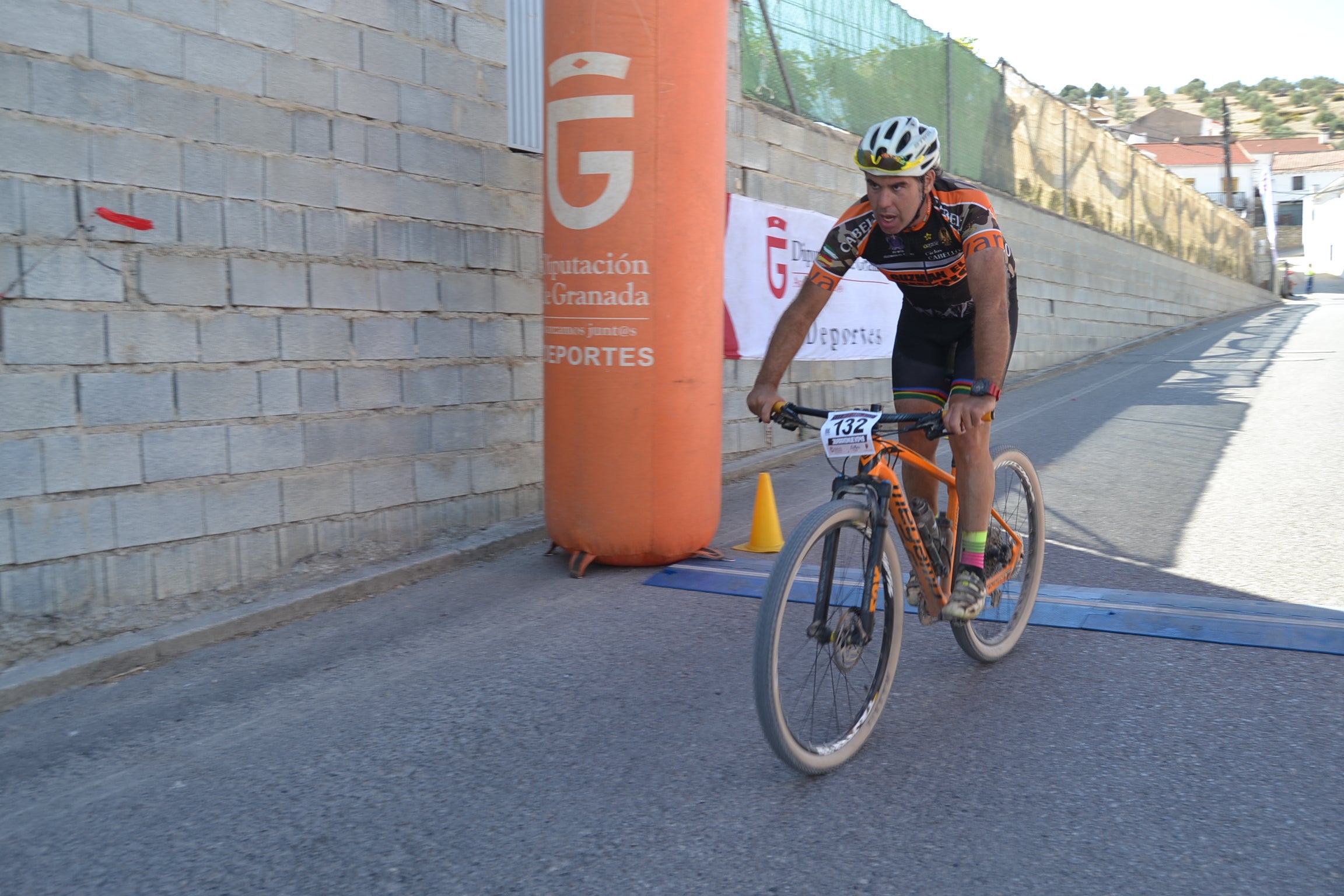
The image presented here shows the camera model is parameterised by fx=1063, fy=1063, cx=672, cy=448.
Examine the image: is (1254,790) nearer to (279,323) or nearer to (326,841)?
(326,841)

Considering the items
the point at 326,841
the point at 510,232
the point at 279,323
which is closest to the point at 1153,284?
the point at 510,232

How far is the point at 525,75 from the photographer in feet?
23.6

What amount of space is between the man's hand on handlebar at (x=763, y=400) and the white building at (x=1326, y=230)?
9454cm

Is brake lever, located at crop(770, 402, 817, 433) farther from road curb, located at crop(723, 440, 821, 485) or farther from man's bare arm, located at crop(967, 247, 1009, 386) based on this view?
road curb, located at crop(723, 440, 821, 485)

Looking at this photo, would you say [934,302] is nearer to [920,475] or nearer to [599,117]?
[920,475]

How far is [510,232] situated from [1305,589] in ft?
16.6

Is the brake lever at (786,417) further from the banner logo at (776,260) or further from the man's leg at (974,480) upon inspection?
the banner logo at (776,260)

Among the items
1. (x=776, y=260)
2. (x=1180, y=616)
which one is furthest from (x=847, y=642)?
(x=776, y=260)

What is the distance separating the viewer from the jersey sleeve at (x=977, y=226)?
12.2ft

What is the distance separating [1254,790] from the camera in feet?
10.3

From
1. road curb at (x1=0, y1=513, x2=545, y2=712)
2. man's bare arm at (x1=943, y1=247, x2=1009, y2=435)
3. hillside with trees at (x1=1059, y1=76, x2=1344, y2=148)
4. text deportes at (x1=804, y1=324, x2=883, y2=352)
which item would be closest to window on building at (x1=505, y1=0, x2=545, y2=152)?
road curb at (x1=0, y1=513, x2=545, y2=712)

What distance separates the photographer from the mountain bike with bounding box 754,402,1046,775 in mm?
3080

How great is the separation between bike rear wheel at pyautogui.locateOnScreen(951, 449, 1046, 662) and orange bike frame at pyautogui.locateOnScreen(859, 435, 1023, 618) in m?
0.10

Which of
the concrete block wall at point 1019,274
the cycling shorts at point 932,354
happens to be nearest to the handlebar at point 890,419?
the cycling shorts at point 932,354
